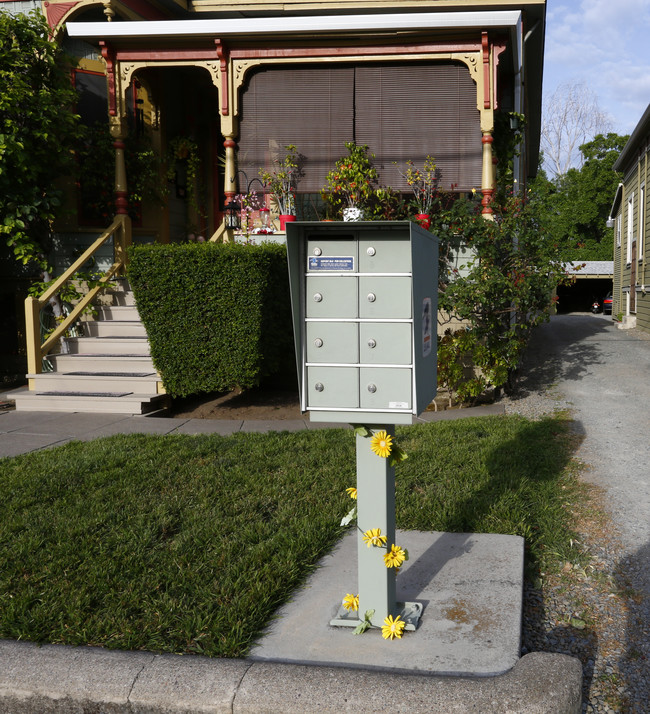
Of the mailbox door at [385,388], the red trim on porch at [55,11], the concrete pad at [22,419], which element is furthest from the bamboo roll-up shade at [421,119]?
the mailbox door at [385,388]

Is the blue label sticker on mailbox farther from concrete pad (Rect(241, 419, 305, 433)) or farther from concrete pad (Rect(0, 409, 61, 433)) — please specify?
concrete pad (Rect(0, 409, 61, 433))

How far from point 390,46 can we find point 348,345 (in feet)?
25.8

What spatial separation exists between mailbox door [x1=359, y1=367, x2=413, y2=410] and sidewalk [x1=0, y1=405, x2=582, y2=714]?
96 cm

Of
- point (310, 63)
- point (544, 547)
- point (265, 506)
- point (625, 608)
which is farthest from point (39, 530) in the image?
point (310, 63)

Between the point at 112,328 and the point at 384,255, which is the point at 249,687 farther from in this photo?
the point at 112,328

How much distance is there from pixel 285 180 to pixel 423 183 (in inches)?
74.1

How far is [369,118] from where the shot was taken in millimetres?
9562

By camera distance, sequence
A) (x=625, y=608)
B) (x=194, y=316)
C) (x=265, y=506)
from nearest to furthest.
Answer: (x=625, y=608) → (x=265, y=506) → (x=194, y=316)

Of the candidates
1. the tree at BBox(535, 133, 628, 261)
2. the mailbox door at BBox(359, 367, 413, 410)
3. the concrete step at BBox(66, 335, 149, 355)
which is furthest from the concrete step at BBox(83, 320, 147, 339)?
the tree at BBox(535, 133, 628, 261)

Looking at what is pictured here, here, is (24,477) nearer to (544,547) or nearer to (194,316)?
(194,316)

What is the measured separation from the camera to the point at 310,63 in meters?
9.60

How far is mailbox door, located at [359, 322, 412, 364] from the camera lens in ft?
8.79

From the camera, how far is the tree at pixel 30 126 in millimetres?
8578

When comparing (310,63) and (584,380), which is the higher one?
(310,63)
